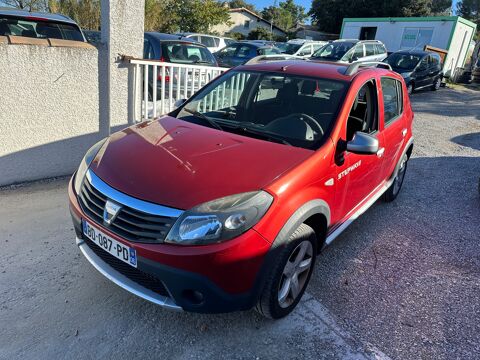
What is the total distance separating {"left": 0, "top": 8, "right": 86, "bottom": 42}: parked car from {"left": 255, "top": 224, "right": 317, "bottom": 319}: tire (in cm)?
507

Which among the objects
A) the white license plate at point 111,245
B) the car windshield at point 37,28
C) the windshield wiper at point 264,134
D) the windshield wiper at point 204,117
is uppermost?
the car windshield at point 37,28

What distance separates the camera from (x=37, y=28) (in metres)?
5.85

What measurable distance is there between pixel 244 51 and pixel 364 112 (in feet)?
43.3

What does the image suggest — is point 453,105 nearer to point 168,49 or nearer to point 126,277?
point 168,49

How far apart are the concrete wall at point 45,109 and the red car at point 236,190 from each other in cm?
182

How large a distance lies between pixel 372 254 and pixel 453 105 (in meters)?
12.4

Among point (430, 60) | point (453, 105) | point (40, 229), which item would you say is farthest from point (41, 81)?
point (430, 60)

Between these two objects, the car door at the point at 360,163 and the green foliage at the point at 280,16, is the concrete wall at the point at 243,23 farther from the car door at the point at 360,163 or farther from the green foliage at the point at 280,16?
the car door at the point at 360,163

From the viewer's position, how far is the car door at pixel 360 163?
3.03 m

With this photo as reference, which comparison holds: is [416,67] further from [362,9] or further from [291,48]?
[362,9]

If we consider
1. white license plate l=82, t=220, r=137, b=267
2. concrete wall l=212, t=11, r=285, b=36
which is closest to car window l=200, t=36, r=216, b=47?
white license plate l=82, t=220, r=137, b=267

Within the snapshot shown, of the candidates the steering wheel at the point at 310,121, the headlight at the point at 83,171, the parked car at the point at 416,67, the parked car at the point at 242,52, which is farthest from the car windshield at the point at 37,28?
the parked car at the point at 416,67

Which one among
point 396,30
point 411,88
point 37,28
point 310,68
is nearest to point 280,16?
point 396,30

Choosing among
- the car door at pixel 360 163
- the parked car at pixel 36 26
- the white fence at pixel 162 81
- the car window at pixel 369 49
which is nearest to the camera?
the car door at pixel 360 163
